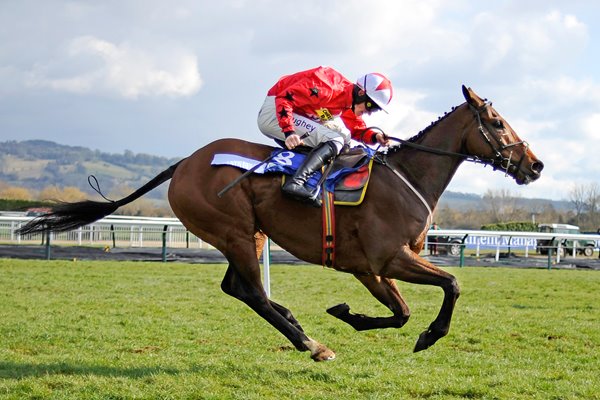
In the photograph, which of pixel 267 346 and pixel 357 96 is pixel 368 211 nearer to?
pixel 357 96

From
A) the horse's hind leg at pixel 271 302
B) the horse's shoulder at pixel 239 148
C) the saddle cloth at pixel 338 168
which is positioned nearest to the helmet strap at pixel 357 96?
the saddle cloth at pixel 338 168

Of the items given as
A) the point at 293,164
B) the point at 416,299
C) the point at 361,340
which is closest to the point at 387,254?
the point at 293,164

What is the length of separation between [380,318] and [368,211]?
0.97m

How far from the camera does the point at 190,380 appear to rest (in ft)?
19.1

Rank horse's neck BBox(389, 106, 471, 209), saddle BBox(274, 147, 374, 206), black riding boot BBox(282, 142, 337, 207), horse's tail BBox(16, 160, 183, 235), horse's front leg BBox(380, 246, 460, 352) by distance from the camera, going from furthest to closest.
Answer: horse's tail BBox(16, 160, 183, 235), horse's neck BBox(389, 106, 471, 209), saddle BBox(274, 147, 374, 206), black riding boot BBox(282, 142, 337, 207), horse's front leg BBox(380, 246, 460, 352)

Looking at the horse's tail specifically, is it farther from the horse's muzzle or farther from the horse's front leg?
the horse's muzzle

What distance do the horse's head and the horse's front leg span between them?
1.13 metres

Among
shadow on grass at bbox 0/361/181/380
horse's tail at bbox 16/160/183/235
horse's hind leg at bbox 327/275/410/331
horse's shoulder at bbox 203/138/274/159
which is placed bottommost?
shadow on grass at bbox 0/361/181/380

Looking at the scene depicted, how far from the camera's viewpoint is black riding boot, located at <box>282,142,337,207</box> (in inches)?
231

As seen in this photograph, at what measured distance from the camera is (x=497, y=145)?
616cm

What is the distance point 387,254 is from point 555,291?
9721 mm

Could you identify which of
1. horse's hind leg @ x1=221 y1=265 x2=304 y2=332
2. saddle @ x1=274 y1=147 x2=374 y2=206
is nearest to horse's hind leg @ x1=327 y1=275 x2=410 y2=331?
horse's hind leg @ x1=221 y1=265 x2=304 y2=332

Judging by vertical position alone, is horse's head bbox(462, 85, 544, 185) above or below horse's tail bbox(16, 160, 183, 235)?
above

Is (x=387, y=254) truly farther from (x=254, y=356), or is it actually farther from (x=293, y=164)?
(x=254, y=356)
